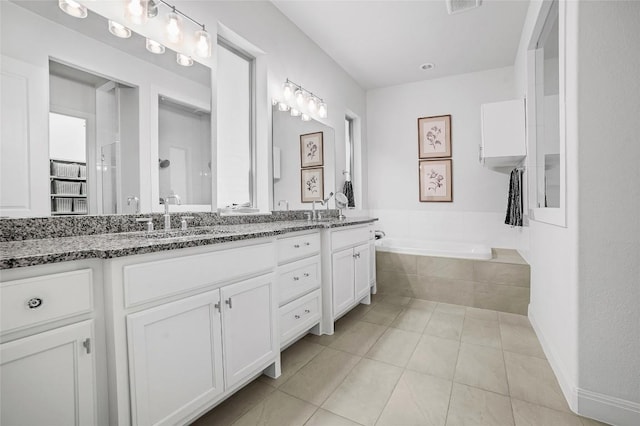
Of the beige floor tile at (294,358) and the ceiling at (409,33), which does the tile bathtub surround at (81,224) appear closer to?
the beige floor tile at (294,358)

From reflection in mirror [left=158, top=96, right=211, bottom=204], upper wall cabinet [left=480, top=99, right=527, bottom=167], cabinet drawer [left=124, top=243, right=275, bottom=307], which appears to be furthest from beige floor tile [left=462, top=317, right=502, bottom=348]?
reflection in mirror [left=158, top=96, right=211, bottom=204]

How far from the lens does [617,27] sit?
1.40m

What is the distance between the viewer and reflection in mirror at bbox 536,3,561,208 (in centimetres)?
219

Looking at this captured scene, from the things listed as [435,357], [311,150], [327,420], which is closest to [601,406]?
[435,357]

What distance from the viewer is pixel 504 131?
2.77 meters

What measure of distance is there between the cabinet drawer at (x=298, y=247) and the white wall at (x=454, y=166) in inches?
95.4

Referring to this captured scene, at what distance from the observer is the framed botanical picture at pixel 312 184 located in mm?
2980

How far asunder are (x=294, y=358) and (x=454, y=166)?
3154mm

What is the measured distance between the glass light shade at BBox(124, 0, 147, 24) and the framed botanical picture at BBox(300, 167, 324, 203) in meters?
1.67

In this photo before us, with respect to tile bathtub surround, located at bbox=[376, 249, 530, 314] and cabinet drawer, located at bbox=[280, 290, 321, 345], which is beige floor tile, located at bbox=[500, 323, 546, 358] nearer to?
tile bathtub surround, located at bbox=[376, 249, 530, 314]

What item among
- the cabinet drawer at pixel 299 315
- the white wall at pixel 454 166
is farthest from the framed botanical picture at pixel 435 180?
the cabinet drawer at pixel 299 315

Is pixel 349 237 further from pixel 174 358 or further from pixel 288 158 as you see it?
pixel 174 358

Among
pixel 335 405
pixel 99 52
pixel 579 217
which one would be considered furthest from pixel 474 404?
pixel 99 52

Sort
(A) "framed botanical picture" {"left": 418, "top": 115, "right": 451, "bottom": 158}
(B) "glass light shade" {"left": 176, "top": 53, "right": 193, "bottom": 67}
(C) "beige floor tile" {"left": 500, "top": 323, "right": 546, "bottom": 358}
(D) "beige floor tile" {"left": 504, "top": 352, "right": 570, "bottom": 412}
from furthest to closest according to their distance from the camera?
(A) "framed botanical picture" {"left": 418, "top": 115, "right": 451, "bottom": 158} < (C) "beige floor tile" {"left": 500, "top": 323, "right": 546, "bottom": 358} < (B) "glass light shade" {"left": 176, "top": 53, "right": 193, "bottom": 67} < (D) "beige floor tile" {"left": 504, "top": 352, "right": 570, "bottom": 412}
